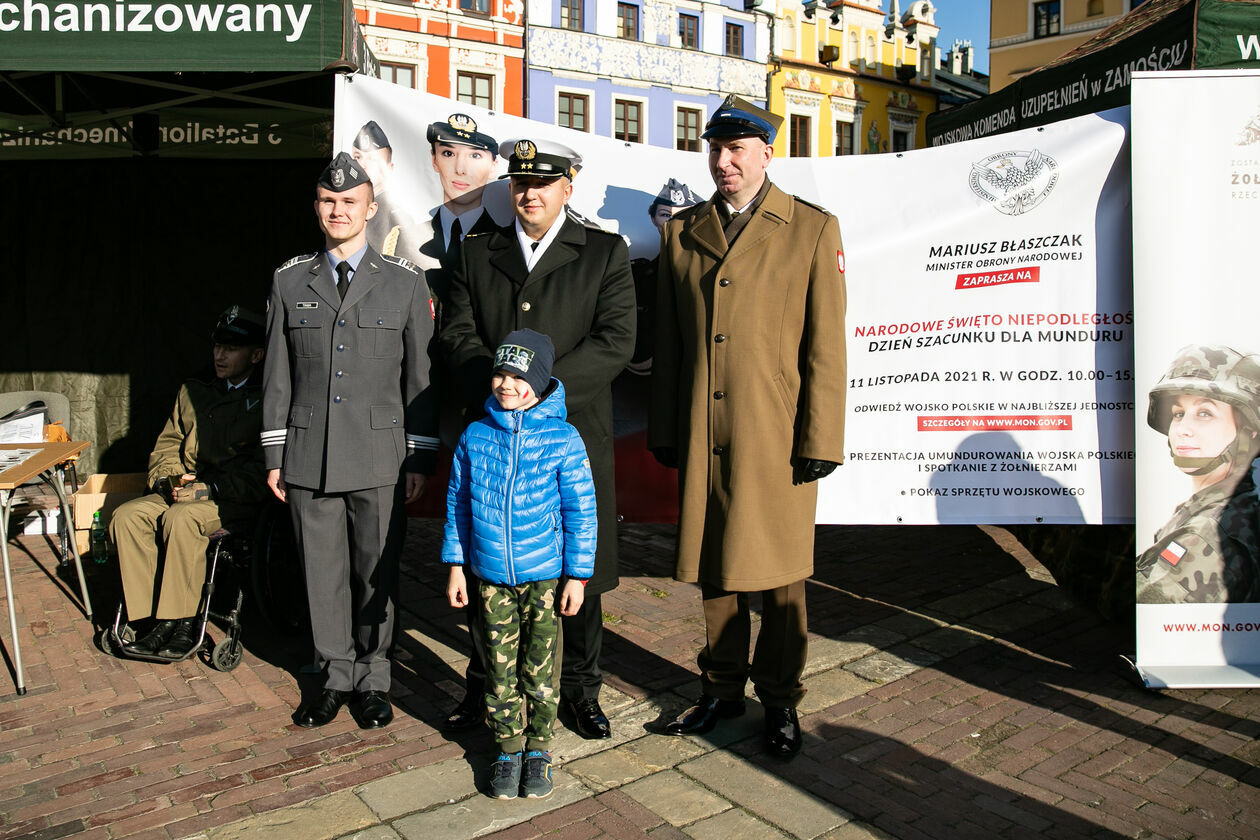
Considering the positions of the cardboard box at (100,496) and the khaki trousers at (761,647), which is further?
the cardboard box at (100,496)

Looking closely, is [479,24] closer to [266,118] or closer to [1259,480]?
[266,118]

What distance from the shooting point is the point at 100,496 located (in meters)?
5.81

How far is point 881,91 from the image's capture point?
40625mm

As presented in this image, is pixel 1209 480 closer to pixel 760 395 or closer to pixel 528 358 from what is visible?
pixel 760 395

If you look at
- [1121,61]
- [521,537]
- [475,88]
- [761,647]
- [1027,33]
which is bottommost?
[761,647]

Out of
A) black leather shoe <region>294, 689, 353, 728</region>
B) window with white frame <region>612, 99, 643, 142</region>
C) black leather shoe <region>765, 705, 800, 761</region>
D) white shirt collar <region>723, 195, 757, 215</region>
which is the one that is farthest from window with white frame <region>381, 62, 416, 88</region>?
black leather shoe <region>765, 705, 800, 761</region>

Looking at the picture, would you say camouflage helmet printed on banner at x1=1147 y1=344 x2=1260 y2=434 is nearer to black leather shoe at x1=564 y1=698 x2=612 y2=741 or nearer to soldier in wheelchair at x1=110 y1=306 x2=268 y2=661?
black leather shoe at x1=564 y1=698 x2=612 y2=741

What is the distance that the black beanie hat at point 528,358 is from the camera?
9.91 feet

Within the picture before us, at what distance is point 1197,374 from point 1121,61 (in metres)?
2.12

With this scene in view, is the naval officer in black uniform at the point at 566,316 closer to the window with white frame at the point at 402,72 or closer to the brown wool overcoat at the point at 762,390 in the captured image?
the brown wool overcoat at the point at 762,390

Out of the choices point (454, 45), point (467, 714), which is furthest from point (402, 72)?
point (467, 714)

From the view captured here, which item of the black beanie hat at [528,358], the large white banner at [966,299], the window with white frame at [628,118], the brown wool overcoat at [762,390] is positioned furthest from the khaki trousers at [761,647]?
the window with white frame at [628,118]

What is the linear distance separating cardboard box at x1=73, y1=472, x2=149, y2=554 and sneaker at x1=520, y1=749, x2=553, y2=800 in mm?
3541

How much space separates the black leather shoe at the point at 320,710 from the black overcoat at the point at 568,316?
43.3 inches
